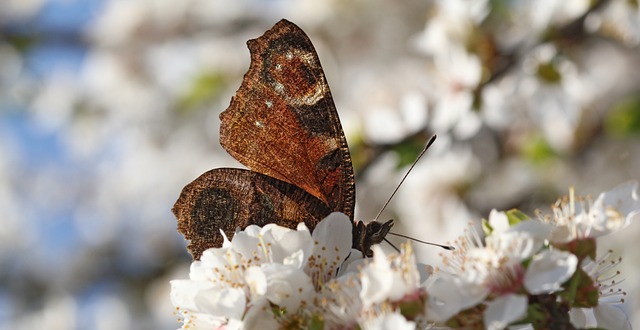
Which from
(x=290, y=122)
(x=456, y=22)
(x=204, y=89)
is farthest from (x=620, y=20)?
(x=204, y=89)

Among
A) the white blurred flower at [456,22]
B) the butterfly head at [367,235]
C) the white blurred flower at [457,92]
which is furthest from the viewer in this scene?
the white blurred flower at [456,22]

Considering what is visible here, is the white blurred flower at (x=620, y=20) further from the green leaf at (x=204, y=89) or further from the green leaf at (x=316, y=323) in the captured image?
the green leaf at (x=204, y=89)

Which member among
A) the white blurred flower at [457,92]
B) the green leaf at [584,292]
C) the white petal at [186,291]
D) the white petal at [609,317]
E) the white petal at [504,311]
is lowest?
the white petal at [609,317]

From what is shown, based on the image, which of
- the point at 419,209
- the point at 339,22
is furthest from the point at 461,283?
the point at 339,22

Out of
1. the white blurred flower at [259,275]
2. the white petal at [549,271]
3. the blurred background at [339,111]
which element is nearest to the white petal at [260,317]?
the white blurred flower at [259,275]

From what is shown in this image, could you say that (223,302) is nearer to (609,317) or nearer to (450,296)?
(450,296)

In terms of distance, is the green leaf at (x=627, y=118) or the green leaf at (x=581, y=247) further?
the green leaf at (x=627, y=118)

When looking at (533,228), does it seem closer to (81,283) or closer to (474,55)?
(474,55)
